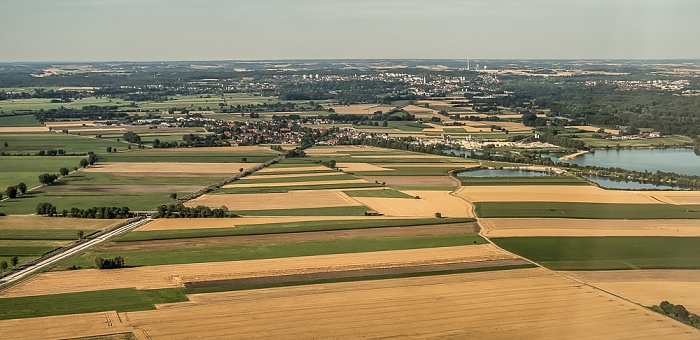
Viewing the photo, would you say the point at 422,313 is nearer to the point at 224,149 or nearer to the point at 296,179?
the point at 296,179

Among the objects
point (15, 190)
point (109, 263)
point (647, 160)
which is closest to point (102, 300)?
point (109, 263)

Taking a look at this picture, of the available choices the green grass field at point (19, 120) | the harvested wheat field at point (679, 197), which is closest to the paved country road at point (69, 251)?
the harvested wheat field at point (679, 197)

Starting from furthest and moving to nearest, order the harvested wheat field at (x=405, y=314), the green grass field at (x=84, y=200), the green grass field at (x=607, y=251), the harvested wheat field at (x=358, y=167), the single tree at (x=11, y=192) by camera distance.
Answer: the harvested wheat field at (x=358, y=167)
the single tree at (x=11, y=192)
the green grass field at (x=84, y=200)
the green grass field at (x=607, y=251)
the harvested wheat field at (x=405, y=314)

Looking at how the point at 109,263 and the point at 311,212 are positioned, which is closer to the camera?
the point at 109,263

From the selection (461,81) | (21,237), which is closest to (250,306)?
(21,237)

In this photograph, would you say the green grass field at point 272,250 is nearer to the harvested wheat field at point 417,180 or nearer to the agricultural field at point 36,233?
the agricultural field at point 36,233
